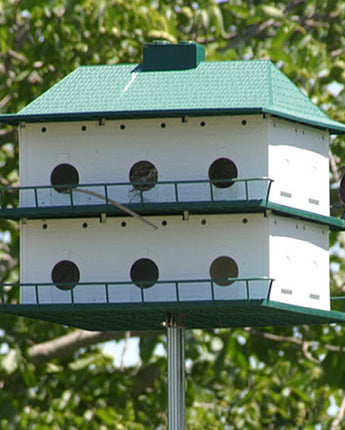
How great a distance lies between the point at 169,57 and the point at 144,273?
56.3 inches

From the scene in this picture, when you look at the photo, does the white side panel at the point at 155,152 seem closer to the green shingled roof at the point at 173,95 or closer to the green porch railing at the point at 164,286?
the green shingled roof at the point at 173,95

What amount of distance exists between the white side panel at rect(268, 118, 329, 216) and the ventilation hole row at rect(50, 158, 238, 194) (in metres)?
0.28

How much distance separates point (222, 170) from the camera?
1104cm

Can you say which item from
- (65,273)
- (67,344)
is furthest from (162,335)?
(65,273)

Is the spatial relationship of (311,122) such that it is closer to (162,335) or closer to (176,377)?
(176,377)

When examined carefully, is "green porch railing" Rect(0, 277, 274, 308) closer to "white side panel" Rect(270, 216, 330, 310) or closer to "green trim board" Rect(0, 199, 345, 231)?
"white side panel" Rect(270, 216, 330, 310)

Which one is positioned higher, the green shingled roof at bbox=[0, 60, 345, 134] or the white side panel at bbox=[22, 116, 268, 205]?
the green shingled roof at bbox=[0, 60, 345, 134]

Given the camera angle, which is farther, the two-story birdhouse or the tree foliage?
the tree foliage

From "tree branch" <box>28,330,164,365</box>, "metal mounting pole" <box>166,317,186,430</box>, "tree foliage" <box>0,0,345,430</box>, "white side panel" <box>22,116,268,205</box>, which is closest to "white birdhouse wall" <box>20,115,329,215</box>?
"white side panel" <box>22,116,268,205</box>

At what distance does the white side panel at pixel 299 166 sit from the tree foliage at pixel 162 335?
9.85 feet

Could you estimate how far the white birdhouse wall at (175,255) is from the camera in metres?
10.9

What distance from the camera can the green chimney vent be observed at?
1137cm

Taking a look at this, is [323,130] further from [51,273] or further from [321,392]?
[321,392]

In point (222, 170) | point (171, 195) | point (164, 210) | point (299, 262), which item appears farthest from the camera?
point (299, 262)
